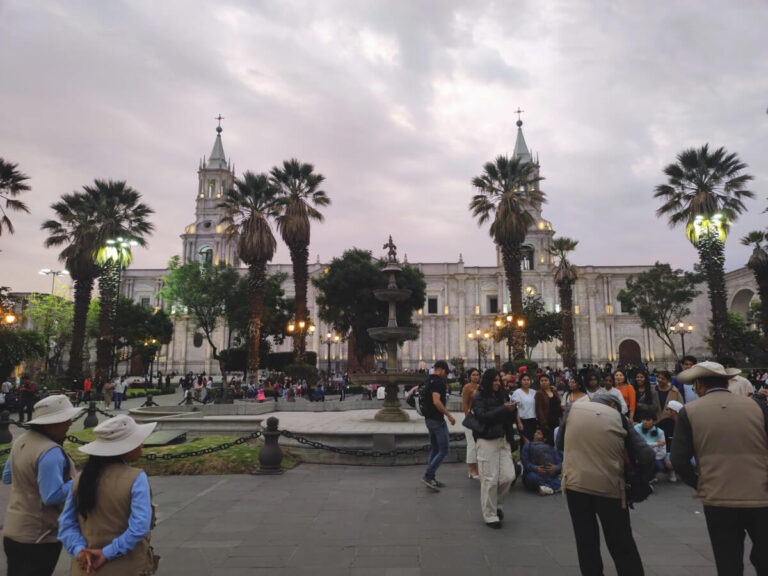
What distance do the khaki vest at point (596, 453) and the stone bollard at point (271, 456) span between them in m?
6.06

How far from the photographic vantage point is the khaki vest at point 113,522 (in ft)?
8.57

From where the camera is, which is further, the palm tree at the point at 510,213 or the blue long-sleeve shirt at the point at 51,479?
the palm tree at the point at 510,213

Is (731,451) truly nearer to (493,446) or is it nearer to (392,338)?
(493,446)

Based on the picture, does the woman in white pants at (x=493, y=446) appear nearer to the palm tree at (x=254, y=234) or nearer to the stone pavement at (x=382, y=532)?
the stone pavement at (x=382, y=532)

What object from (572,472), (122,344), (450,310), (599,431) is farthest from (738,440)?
(450,310)

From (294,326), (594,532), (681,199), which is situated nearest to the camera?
(594,532)

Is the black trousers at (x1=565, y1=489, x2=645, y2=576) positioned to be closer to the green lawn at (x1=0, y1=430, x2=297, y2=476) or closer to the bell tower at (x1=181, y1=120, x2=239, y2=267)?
the green lawn at (x1=0, y1=430, x2=297, y2=476)

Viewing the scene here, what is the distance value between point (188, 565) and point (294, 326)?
24642 millimetres

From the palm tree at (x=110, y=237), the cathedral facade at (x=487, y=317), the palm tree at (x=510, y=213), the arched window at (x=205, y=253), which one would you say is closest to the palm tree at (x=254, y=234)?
the palm tree at (x=110, y=237)

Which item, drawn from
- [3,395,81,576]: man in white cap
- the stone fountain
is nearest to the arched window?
the stone fountain

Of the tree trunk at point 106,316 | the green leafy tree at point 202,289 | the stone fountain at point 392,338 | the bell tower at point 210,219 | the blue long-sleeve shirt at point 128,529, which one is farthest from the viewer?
the bell tower at point 210,219

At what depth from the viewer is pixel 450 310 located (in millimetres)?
53688

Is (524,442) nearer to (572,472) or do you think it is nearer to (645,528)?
(645,528)

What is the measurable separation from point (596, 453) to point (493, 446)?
215 centimetres
